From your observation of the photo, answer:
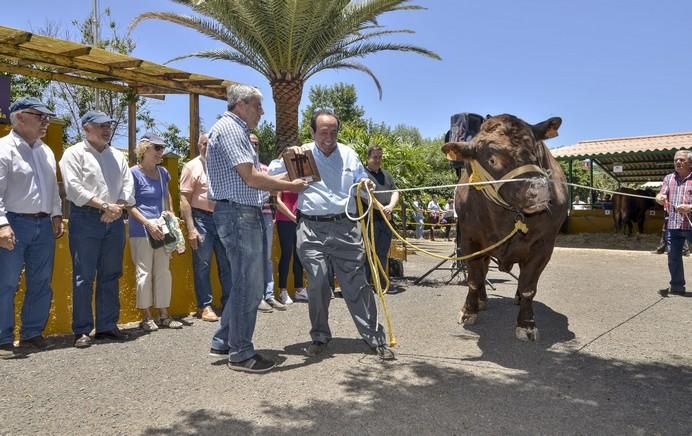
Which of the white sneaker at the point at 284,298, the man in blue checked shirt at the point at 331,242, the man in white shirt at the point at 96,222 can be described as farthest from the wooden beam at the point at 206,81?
the man in blue checked shirt at the point at 331,242

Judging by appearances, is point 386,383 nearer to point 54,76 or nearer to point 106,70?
point 106,70

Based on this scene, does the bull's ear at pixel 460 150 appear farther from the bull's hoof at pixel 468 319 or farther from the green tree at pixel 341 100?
the green tree at pixel 341 100

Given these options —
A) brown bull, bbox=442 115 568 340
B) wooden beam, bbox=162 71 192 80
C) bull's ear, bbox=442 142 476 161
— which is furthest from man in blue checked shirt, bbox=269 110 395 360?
wooden beam, bbox=162 71 192 80

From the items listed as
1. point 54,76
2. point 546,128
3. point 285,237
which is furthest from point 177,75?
point 546,128

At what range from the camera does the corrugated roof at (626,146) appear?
59.1 ft

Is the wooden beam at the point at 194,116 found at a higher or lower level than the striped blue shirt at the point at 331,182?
higher

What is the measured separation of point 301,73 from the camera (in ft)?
44.1

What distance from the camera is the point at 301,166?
403cm

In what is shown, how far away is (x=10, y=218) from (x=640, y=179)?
2763cm

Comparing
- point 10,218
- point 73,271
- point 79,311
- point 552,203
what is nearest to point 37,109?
point 10,218

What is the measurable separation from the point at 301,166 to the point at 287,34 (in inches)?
356

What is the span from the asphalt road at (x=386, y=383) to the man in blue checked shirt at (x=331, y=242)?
30cm

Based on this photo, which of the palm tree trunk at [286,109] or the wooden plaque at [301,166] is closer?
the wooden plaque at [301,166]

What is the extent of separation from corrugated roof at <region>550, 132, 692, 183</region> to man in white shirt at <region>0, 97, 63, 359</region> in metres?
17.6
